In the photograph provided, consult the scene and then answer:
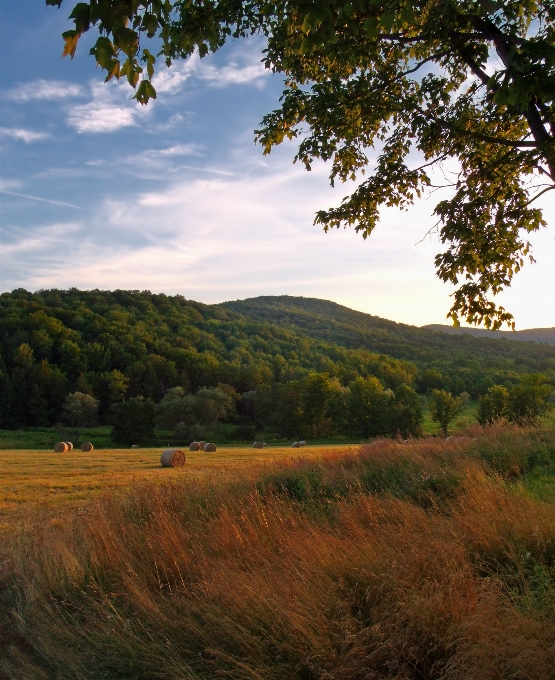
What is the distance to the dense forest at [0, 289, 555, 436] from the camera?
2928 inches

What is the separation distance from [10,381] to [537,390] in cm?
7017

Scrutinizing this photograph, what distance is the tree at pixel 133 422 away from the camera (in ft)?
212

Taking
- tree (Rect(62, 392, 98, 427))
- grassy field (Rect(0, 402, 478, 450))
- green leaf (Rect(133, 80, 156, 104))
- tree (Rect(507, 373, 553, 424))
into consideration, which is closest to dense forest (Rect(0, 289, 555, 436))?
tree (Rect(62, 392, 98, 427))

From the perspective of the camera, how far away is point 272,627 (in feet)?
13.0

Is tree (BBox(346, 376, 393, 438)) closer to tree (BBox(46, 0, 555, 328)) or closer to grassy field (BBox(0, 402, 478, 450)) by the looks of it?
grassy field (BBox(0, 402, 478, 450))

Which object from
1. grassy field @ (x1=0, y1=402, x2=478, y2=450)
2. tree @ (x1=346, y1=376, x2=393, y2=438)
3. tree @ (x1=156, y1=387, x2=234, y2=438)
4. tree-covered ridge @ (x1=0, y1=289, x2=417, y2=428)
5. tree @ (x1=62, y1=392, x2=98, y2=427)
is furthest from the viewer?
tree-covered ridge @ (x1=0, y1=289, x2=417, y2=428)

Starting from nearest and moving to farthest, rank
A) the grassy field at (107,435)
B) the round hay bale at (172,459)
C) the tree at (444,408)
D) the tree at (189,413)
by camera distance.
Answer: the round hay bale at (172,459) → the grassy field at (107,435) → the tree at (444,408) → the tree at (189,413)

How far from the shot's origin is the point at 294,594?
423 cm

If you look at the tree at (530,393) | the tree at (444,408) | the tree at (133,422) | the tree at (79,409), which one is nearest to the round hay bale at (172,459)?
the tree at (530,393)

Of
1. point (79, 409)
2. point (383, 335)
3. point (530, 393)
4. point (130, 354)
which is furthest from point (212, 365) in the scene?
point (383, 335)

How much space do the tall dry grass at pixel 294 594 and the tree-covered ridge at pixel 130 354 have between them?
7619cm

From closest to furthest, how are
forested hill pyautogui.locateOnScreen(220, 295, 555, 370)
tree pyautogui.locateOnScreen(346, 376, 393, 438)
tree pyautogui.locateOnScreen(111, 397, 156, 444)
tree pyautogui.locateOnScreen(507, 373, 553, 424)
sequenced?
tree pyautogui.locateOnScreen(507, 373, 553, 424) → tree pyautogui.locateOnScreen(111, 397, 156, 444) → tree pyautogui.locateOnScreen(346, 376, 393, 438) → forested hill pyautogui.locateOnScreen(220, 295, 555, 370)

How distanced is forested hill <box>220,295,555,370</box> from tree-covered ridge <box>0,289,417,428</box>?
11.5m

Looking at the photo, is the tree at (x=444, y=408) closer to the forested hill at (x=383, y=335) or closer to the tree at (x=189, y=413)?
the forested hill at (x=383, y=335)
